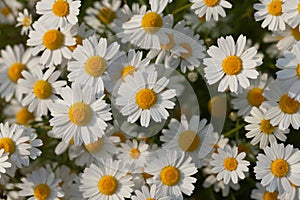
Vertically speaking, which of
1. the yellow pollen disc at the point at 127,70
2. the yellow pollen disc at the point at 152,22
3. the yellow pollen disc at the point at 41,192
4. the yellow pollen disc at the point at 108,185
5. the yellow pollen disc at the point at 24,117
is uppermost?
the yellow pollen disc at the point at 152,22

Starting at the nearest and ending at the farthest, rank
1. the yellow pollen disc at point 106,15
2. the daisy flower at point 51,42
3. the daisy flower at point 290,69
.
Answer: the daisy flower at point 290,69 < the daisy flower at point 51,42 < the yellow pollen disc at point 106,15

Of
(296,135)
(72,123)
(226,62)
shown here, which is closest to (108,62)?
(72,123)

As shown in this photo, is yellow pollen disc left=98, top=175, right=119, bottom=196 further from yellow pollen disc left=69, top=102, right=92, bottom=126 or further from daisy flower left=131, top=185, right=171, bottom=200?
yellow pollen disc left=69, top=102, right=92, bottom=126

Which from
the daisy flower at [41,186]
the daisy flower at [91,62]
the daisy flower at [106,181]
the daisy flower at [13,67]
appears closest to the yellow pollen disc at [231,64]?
the daisy flower at [91,62]

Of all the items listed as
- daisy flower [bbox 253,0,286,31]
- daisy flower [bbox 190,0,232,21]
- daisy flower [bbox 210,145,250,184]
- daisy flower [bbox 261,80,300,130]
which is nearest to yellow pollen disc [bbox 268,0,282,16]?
daisy flower [bbox 253,0,286,31]

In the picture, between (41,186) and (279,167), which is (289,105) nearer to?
(279,167)

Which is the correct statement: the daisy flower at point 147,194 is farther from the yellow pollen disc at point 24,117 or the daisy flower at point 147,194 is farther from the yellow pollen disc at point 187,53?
the yellow pollen disc at point 24,117
